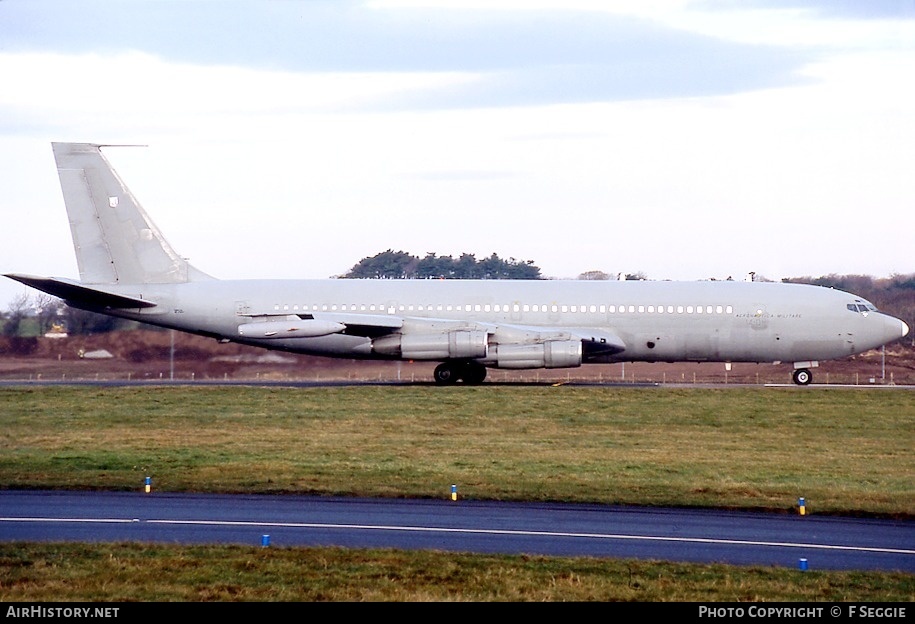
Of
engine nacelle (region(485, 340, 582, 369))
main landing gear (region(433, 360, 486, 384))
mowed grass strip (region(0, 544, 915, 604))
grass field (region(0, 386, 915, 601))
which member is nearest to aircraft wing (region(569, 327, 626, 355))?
engine nacelle (region(485, 340, 582, 369))

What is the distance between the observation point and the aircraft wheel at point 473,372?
43938mm

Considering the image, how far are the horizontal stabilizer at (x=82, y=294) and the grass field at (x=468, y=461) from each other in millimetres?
3789

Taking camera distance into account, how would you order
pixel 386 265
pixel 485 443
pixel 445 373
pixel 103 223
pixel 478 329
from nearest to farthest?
pixel 485 443, pixel 478 329, pixel 445 373, pixel 103 223, pixel 386 265

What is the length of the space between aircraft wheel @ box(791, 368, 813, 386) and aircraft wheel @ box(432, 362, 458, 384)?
Result: 13.4 meters

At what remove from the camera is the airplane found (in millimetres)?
43062

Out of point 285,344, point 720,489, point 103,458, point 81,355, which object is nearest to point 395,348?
point 285,344

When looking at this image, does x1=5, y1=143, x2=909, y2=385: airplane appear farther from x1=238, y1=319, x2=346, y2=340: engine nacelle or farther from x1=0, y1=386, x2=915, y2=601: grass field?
x1=0, y1=386, x2=915, y2=601: grass field

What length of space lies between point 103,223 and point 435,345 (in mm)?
13519

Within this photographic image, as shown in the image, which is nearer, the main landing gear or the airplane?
the airplane

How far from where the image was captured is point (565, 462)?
24234 millimetres

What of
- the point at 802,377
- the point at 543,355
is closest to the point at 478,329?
the point at 543,355

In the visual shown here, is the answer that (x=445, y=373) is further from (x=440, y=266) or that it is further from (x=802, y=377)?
(x=440, y=266)

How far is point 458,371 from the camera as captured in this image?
43938mm

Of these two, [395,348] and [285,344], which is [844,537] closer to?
[395,348]
